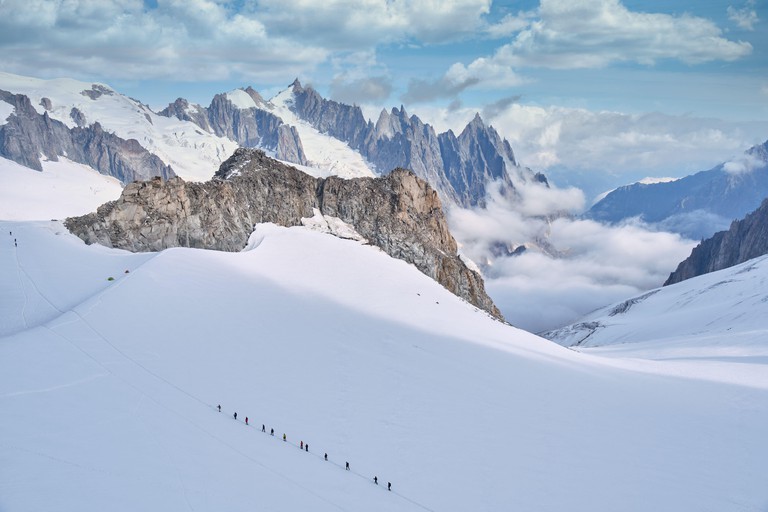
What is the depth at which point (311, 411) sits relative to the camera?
4112cm

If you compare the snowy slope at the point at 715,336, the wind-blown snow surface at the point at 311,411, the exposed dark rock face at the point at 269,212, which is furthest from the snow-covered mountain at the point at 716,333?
the exposed dark rock face at the point at 269,212

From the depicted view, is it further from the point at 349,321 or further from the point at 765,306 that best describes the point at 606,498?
the point at 765,306

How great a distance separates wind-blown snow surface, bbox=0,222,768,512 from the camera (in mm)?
30500

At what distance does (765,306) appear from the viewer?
5669 inches

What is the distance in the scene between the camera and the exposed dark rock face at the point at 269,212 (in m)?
88.6

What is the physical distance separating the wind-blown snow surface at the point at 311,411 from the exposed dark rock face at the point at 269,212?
687 inches

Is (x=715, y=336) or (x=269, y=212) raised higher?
(x=269, y=212)

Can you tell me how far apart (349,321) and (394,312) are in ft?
33.5

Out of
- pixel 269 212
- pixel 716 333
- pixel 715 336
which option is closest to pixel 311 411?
pixel 269 212

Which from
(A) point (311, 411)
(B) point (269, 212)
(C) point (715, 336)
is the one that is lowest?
(A) point (311, 411)

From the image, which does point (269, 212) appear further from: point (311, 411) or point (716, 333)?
point (716, 333)

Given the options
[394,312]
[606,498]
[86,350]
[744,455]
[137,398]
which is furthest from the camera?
[394,312]

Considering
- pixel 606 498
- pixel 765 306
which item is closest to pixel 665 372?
pixel 606 498

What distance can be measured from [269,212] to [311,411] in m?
72.3
